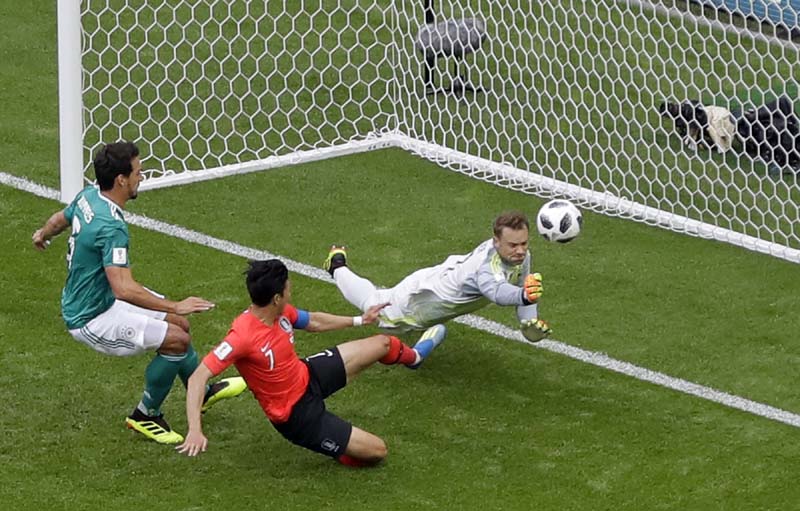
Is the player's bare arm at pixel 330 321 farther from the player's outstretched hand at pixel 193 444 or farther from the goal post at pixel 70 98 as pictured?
the goal post at pixel 70 98

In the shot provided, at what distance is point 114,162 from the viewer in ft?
25.5

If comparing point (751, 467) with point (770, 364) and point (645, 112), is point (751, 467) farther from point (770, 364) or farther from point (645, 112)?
point (645, 112)

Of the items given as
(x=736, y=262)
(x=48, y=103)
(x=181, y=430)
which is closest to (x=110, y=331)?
(x=181, y=430)

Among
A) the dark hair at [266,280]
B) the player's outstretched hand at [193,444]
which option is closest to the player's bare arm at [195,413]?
the player's outstretched hand at [193,444]

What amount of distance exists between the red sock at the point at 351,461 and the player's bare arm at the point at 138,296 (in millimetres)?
1004

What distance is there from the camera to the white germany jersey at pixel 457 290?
27.9 ft

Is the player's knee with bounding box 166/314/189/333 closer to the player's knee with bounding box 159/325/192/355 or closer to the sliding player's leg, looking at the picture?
the player's knee with bounding box 159/325/192/355

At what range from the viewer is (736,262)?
10.6m

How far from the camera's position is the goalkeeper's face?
331 inches

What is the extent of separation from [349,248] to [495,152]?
6.93ft

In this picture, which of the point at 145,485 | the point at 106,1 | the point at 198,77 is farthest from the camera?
the point at 198,77

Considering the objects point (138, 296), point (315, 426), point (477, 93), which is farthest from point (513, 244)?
point (477, 93)

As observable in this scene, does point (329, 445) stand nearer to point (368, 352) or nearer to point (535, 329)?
point (368, 352)

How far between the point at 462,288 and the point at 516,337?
0.91m
